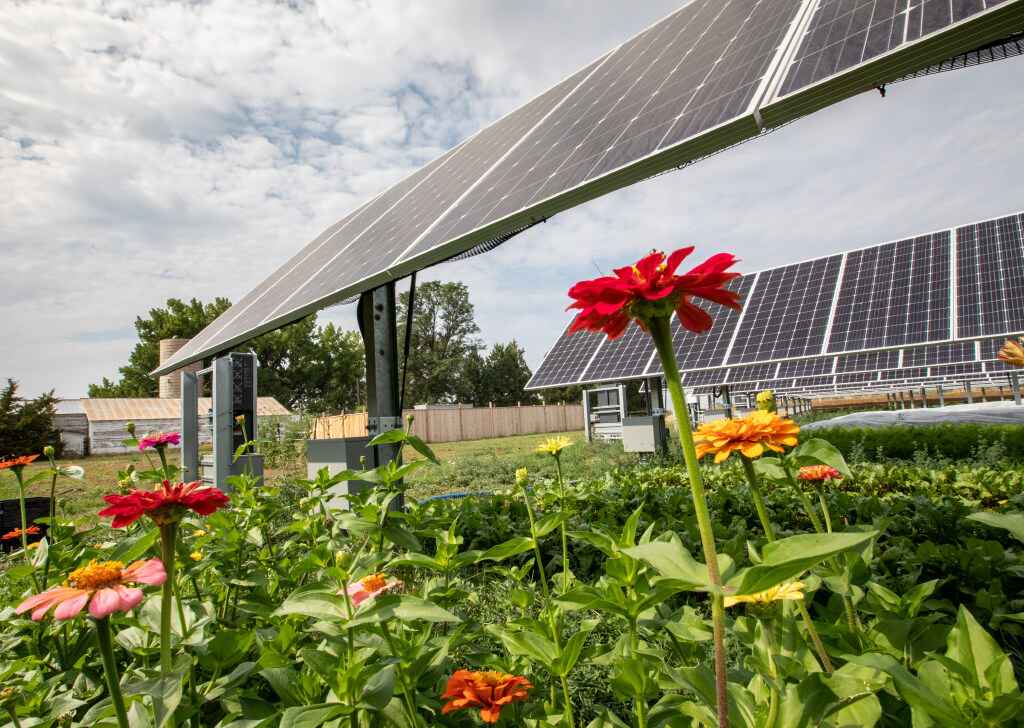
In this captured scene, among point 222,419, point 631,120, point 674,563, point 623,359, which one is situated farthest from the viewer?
point 623,359

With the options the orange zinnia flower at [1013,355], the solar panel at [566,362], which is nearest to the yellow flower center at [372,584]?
the orange zinnia flower at [1013,355]

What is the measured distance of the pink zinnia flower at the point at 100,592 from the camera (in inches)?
38.4

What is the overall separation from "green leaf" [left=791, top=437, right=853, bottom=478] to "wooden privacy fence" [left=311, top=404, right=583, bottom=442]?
28.4 meters

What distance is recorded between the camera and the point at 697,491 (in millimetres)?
813

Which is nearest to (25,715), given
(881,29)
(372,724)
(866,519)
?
(372,724)

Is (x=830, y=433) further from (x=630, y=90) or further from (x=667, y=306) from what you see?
(x=667, y=306)

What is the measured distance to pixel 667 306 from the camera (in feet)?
2.89

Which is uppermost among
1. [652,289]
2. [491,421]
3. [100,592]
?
[652,289]

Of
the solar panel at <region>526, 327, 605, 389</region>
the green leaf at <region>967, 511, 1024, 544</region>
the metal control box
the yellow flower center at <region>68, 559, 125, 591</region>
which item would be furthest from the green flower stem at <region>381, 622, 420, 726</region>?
the solar panel at <region>526, 327, 605, 389</region>

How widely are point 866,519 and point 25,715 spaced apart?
4.15 metres

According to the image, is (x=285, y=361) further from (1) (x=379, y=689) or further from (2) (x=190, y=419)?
(1) (x=379, y=689)

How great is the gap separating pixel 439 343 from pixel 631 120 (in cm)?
4840

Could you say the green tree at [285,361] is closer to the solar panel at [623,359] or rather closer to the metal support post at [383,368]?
the solar panel at [623,359]

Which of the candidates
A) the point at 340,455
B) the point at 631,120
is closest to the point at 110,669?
the point at 631,120
